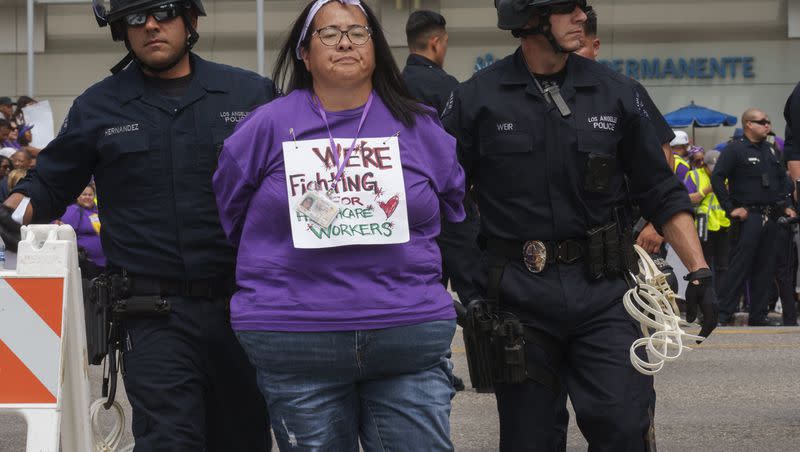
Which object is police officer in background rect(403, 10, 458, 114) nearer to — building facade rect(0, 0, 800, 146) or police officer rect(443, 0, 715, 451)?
police officer rect(443, 0, 715, 451)

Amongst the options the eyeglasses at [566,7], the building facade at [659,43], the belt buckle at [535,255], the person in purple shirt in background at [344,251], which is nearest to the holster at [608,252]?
the belt buckle at [535,255]

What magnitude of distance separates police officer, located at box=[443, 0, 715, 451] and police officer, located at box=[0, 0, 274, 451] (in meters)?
0.87

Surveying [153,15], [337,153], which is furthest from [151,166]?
[337,153]

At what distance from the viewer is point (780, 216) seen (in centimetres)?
1380

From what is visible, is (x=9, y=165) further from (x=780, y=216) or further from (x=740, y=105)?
(x=740, y=105)

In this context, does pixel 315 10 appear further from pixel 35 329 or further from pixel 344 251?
pixel 35 329

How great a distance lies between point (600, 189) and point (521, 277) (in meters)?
0.40

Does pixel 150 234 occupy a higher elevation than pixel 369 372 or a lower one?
higher

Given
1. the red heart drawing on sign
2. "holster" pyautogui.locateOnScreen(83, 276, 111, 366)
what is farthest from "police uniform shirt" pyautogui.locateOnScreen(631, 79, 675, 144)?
"holster" pyautogui.locateOnScreen(83, 276, 111, 366)

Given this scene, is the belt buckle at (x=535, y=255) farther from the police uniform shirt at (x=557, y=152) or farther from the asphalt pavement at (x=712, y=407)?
the asphalt pavement at (x=712, y=407)

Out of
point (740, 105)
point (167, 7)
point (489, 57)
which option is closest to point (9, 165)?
point (167, 7)

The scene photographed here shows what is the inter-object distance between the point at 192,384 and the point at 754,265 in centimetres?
1019

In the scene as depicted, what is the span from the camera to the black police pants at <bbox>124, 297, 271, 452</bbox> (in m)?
4.61

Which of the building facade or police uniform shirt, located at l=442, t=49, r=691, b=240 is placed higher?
the building facade
